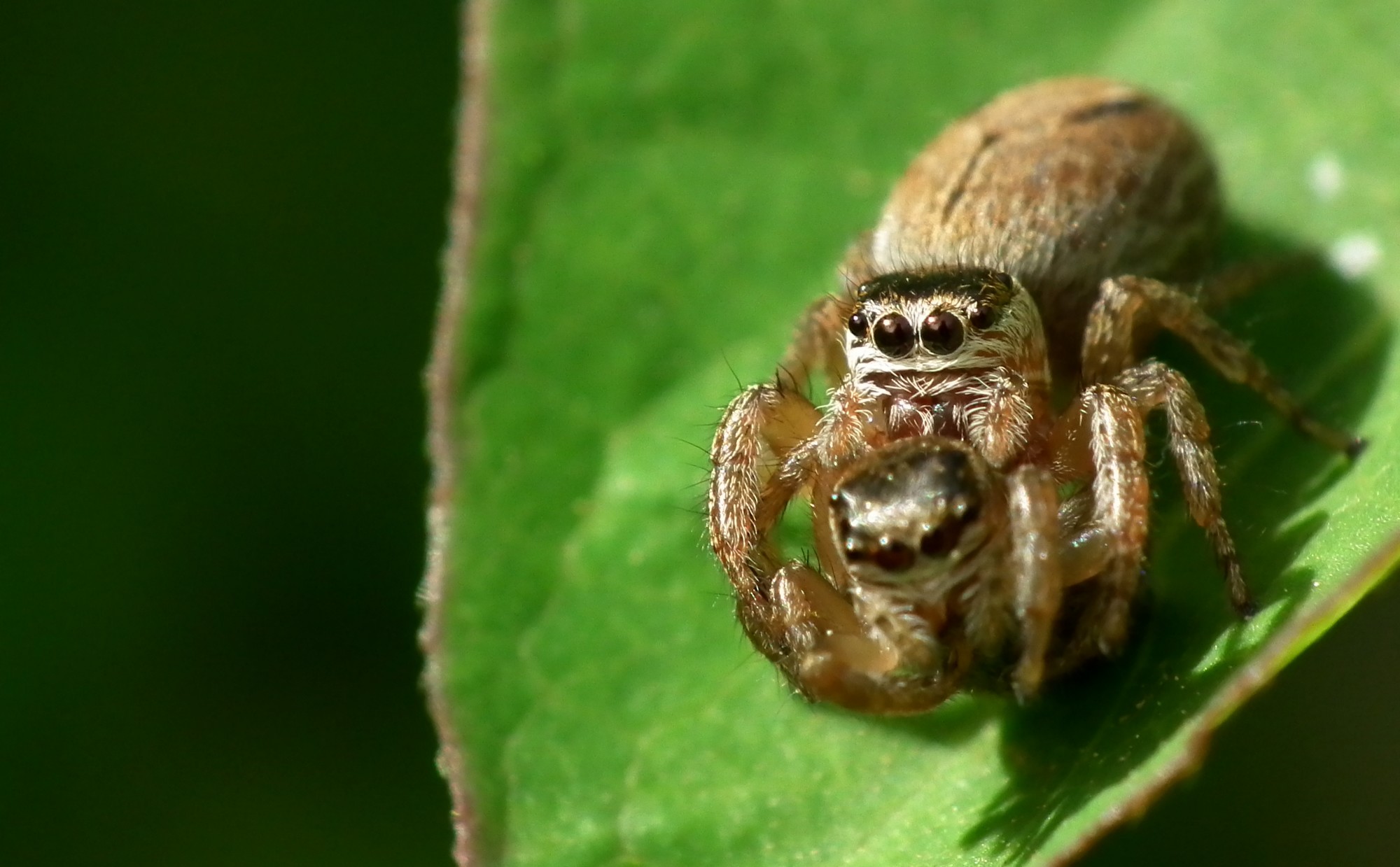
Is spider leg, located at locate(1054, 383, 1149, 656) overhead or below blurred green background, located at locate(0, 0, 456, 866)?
below

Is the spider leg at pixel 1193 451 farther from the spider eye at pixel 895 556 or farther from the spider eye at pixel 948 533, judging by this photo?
the spider eye at pixel 895 556

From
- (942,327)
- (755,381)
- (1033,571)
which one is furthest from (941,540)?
(755,381)

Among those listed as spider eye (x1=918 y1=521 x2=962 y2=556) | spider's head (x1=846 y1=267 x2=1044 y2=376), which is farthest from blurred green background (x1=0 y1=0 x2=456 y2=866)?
spider eye (x1=918 y1=521 x2=962 y2=556)

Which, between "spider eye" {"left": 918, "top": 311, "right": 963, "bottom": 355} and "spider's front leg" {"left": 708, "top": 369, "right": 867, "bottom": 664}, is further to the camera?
"spider eye" {"left": 918, "top": 311, "right": 963, "bottom": 355}

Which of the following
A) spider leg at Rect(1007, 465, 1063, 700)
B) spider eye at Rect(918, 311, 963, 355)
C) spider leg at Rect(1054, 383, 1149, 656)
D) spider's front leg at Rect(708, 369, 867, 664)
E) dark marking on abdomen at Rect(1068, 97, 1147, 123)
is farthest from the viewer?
dark marking on abdomen at Rect(1068, 97, 1147, 123)

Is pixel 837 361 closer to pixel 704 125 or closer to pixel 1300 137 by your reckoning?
pixel 704 125

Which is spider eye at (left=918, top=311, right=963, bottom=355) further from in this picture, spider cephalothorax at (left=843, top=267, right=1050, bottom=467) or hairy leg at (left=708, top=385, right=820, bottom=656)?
hairy leg at (left=708, top=385, right=820, bottom=656)

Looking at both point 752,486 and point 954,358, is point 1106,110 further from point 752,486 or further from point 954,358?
point 752,486
